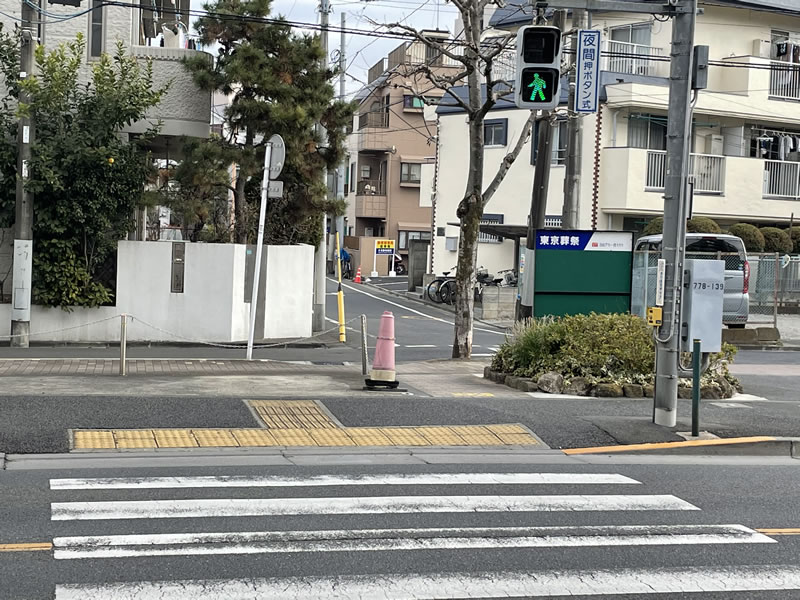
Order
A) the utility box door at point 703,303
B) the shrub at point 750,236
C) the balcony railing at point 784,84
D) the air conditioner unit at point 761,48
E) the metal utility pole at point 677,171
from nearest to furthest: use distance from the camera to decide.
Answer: the metal utility pole at point 677,171 < the utility box door at point 703,303 < the shrub at point 750,236 < the air conditioner unit at point 761,48 < the balcony railing at point 784,84

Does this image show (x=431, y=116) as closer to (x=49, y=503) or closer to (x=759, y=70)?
(x=759, y=70)

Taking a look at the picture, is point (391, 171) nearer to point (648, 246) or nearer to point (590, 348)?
point (648, 246)

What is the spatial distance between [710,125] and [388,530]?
102ft

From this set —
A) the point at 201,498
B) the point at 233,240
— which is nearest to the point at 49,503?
the point at 201,498

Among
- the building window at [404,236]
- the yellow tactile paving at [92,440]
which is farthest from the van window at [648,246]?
the building window at [404,236]

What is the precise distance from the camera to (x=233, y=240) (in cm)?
2125

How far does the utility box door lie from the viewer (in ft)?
36.0

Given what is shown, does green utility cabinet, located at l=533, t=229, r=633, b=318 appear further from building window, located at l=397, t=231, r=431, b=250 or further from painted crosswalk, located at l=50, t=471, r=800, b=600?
building window, located at l=397, t=231, r=431, b=250

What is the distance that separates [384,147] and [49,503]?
50.1 metres

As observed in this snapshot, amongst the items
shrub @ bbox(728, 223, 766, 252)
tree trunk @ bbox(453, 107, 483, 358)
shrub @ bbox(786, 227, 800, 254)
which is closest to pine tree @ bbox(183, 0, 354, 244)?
tree trunk @ bbox(453, 107, 483, 358)

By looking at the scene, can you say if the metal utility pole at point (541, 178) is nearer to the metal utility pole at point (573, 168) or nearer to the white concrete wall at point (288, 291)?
the metal utility pole at point (573, 168)

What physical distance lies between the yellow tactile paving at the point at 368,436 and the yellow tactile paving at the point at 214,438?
128 cm

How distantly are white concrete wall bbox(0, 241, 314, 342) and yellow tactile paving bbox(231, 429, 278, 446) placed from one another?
8.89m

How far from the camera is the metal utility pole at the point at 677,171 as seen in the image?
35.1 feet
